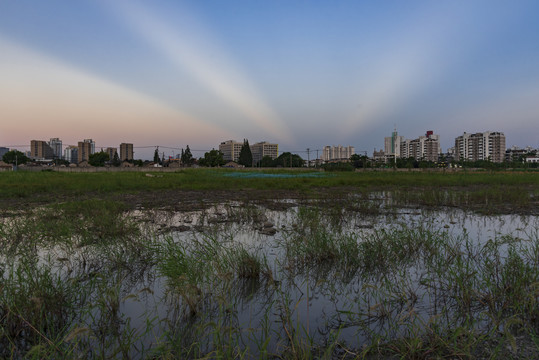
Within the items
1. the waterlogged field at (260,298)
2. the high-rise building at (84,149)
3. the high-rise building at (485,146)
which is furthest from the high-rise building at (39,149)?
the high-rise building at (485,146)

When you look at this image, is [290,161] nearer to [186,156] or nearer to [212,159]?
[212,159]

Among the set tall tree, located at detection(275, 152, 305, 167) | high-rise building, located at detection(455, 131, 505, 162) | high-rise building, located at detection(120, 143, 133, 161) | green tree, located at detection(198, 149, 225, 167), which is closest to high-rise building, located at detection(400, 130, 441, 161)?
high-rise building, located at detection(455, 131, 505, 162)

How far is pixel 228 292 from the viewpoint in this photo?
3521mm

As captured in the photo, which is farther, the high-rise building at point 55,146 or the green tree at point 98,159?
the high-rise building at point 55,146

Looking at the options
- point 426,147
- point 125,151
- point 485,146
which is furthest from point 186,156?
point 485,146

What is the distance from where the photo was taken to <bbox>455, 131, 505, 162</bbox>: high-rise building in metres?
150

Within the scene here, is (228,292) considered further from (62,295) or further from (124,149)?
(124,149)

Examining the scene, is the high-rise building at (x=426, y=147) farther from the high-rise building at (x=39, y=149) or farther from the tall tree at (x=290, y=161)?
the high-rise building at (x=39, y=149)

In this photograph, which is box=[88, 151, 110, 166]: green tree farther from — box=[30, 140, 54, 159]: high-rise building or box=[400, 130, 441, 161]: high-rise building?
box=[400, 130, 441, 161]: high-rise building

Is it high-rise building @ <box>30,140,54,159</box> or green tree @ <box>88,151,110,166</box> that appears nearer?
green tree @ <box>88,151,110,166</box>

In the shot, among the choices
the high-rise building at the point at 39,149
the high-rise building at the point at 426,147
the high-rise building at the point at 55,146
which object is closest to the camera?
the high-rise building at the point at 39,149

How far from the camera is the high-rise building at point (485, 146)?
15038 centimetres

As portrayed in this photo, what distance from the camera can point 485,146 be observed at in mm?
153375

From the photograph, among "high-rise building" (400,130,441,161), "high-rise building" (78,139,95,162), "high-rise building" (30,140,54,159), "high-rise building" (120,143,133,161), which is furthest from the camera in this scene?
"high-rise building" (400,130,441,161)
